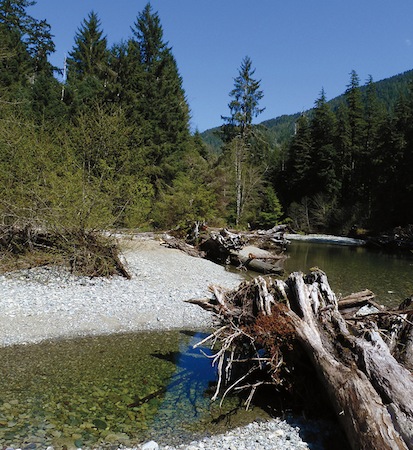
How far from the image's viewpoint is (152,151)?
28828mm

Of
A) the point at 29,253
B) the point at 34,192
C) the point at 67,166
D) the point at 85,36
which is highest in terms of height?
the point at 85,36

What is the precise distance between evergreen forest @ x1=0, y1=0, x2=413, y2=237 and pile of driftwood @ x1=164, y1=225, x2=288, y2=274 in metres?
2.79

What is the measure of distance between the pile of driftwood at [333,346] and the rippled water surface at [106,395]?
21.7 inches

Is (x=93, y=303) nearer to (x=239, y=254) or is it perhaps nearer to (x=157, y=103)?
(x=239, y=254)

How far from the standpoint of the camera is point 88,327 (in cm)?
845

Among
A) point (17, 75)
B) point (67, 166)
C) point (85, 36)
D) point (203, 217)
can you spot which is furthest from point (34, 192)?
point (85, 36)

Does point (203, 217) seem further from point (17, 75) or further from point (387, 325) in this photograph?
point (17, 75)

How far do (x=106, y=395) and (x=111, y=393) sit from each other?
3.6 inches

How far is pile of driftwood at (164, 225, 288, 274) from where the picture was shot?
1711 centimetres

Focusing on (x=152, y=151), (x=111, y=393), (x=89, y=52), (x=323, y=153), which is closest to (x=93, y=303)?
(x=111, y=393)

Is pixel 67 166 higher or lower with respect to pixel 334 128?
lower

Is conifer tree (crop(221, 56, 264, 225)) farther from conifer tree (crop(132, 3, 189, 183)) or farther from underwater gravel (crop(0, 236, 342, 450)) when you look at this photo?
underwater gravel (crop(0, 236, 342, 450))

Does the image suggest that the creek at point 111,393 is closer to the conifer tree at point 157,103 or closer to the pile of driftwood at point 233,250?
the pile of driftwood at point 233,250

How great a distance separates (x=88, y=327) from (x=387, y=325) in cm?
596
